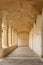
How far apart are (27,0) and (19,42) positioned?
1135 inches

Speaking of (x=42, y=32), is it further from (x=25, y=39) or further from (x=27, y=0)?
(x=25, y=39)

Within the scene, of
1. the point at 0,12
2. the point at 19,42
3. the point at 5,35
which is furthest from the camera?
the point at 19,42

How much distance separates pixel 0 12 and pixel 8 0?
9.55 feet

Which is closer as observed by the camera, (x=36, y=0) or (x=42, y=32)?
(x=36, y=0)

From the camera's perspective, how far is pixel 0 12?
13602mm

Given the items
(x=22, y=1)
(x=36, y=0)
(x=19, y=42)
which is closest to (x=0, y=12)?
(x=22, y=1)

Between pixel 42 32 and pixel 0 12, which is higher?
pixel 0 12

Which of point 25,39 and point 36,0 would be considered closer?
point 36,0

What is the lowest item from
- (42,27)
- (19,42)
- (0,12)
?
(19,42)

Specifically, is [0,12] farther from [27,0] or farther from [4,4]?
[27,0]

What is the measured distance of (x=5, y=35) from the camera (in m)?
17.6

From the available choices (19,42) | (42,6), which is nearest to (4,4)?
(42,6)

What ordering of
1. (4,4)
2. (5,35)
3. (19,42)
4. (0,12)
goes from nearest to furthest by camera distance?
(4,4) < (0,12) < (5,35) < (19,42)

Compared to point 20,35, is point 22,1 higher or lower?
higher
